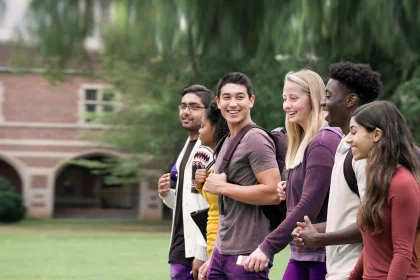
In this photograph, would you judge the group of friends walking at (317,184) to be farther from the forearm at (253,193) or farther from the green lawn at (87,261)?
the green lawn at (87,261)

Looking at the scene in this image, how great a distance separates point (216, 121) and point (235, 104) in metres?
0.73

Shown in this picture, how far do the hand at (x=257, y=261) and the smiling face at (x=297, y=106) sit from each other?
61 cm

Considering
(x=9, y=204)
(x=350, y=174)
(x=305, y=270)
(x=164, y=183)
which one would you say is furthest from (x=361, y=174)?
(x=9, y=204)

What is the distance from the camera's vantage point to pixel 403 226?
283 cm

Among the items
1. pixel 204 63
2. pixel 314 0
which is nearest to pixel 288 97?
pixel 314 0

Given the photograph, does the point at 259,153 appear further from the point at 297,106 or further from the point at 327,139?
the point at 327,139

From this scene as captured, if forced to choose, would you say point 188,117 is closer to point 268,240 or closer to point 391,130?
point 268,240

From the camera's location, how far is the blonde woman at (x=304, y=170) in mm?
3508

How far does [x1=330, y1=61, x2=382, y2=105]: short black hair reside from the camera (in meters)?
3.49

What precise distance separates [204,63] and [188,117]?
19.4 m

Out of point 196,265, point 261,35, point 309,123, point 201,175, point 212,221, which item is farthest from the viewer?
point 261,35

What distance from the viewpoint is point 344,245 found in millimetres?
3322

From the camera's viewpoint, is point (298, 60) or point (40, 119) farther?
point (40, 119)

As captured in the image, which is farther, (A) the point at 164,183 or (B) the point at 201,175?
(A) the point at 164,183
